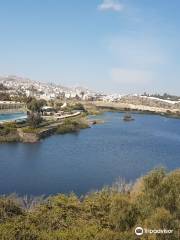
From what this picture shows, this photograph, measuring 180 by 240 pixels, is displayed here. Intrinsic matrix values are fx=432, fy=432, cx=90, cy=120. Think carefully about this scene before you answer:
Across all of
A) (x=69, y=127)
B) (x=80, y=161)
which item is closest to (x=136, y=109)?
(x=69, y=127)

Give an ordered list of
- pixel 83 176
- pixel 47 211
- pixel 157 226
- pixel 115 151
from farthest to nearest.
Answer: pixel 115 151 < pixel 83 176 < pixel 47 211 < pixel 157 226

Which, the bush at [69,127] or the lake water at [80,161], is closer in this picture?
the lake water at [80,161]

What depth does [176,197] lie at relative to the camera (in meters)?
7.33

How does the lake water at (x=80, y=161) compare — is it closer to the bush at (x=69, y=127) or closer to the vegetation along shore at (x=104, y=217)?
the bush at (x=69, y=127)

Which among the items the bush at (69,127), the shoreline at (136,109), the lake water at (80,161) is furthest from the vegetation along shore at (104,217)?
the shoreline at (136,109)

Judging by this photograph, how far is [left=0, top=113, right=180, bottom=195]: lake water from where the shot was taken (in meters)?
17.1

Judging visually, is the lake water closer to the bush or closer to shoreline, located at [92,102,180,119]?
the bush

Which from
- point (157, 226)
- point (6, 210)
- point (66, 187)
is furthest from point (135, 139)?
point (157, 226)

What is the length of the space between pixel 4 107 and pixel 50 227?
133 feet

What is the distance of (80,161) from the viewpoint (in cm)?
2255

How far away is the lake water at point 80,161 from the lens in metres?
17.1

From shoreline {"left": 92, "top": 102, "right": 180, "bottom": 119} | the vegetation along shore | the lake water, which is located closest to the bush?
the lake water

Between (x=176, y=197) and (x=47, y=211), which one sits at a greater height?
(x=176, y=197)

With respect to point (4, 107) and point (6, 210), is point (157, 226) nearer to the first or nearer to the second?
point (6, 210)
